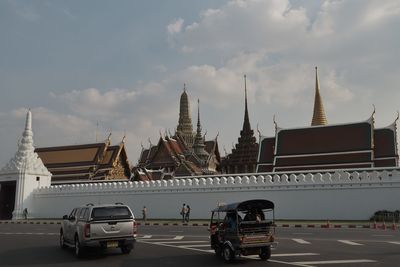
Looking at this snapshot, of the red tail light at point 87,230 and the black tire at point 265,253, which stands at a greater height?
the red tail light at point 87,230

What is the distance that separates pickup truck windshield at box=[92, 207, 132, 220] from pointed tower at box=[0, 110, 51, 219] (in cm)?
2447

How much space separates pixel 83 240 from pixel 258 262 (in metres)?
4.25

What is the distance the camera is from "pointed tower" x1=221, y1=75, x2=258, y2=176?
52.3m

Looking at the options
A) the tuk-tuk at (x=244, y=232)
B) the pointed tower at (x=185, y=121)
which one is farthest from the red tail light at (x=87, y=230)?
the pointed tower at (x=185, y=121)

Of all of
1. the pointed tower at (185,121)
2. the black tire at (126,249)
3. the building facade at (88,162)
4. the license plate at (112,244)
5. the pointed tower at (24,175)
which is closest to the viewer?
the license plate at (112,244)

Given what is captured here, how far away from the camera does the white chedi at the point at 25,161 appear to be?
113 feet

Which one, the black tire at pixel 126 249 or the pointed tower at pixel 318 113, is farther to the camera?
the pointed tower at pixel 318 113

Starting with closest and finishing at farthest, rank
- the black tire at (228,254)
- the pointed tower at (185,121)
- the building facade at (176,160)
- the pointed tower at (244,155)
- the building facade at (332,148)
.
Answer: the black tire at (228,254) → the building facade at (332,148) → the building facade at (176,160) → the pointed tower at (244,155) → the pointed tower at (185,121)

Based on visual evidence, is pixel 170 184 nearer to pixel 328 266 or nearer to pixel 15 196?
pixel 15 196

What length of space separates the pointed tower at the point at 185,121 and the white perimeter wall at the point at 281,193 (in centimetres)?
4469

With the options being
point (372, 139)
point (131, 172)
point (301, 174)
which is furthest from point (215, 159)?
point (301, 174)

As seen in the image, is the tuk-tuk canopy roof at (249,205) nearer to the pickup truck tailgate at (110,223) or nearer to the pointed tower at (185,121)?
the pickup truck tailgate at (110,223)

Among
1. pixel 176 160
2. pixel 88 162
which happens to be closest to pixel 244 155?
pixel 176 160

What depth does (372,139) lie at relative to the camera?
108 feet
